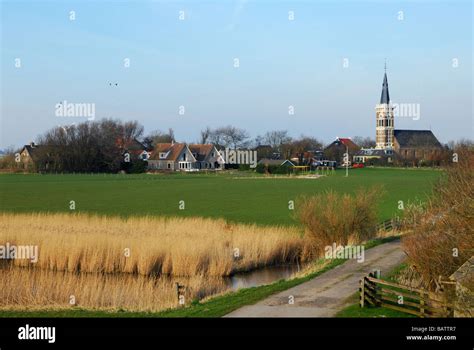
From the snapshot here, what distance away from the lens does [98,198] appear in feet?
179

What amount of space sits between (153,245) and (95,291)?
6.43 meters

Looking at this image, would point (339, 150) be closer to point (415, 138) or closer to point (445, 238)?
point (415, 138)

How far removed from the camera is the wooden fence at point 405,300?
14.9m

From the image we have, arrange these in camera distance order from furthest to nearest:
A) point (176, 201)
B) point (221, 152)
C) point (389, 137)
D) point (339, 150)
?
point (389, 137), point (339, 150), point (221, 152), point (176, 201)

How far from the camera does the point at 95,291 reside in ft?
64.5

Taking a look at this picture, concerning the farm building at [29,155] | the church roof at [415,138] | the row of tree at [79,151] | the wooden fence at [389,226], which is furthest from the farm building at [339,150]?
the wooden fence at [389,226]

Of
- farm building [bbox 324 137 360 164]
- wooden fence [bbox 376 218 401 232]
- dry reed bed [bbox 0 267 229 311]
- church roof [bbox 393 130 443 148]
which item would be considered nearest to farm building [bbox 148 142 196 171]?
farm building [bbox 324 137 360 164]

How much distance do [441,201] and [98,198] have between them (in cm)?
3852

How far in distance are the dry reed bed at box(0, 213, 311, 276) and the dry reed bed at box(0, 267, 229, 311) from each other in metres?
1.37

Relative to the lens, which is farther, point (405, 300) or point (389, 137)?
point (389, 137)

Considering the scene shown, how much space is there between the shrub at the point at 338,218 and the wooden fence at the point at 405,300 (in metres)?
11.9

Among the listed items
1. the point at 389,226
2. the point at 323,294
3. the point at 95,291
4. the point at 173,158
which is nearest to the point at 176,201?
the point at 389,226

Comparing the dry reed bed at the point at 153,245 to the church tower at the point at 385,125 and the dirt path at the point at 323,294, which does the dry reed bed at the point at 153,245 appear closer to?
the dirt path at the point at 323,294
